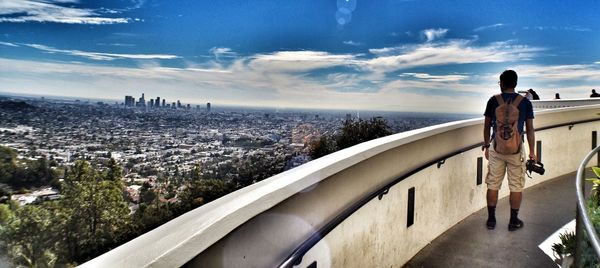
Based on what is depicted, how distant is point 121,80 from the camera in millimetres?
26281

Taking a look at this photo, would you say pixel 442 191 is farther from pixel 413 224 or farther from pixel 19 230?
pixel 19 230

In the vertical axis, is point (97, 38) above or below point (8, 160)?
above

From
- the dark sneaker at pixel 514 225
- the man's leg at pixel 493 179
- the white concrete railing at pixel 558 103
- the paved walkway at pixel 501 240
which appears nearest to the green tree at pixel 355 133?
the white concrete railing at pixel 558 103

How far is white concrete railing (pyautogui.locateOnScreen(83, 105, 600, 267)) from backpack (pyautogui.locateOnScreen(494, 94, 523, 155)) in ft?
1.50

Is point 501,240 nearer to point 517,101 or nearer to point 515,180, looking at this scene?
point 515,180

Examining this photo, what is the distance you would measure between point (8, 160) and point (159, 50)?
84.3 feet

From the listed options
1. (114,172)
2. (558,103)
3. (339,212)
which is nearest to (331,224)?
(339,212)

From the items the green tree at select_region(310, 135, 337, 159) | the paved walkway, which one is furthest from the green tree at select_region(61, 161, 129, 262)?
the green tree at select_region(310, 135, 337, 159)

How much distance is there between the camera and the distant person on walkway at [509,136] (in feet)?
13.5

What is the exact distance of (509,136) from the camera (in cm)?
412

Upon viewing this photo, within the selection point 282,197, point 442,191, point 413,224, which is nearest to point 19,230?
point 282,197

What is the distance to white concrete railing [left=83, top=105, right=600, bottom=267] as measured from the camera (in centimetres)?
131

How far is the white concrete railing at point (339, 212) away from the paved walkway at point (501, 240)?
14 centimetres

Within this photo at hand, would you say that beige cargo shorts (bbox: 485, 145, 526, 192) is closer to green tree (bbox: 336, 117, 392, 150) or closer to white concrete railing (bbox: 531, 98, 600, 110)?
white concrete railing (bbox: 531, 98, 600, 110)
